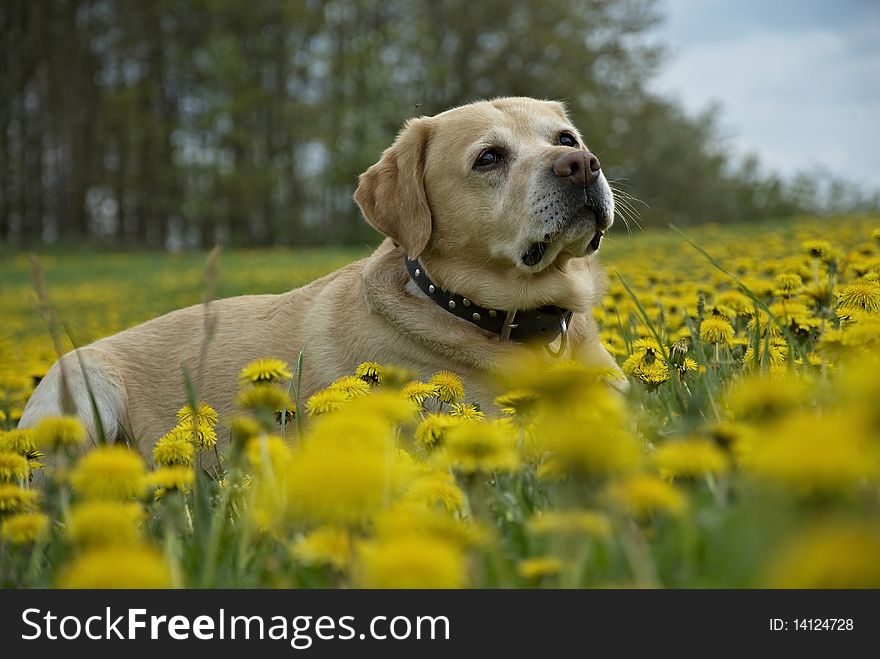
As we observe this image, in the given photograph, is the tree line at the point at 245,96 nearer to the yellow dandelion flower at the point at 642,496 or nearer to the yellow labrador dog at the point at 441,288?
the yellow labrador dog at the point at 441,288

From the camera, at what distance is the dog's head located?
131 inches

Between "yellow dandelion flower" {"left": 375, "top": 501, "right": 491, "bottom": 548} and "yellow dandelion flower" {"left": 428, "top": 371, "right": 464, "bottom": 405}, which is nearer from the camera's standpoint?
"yellow dandelion flower" {"left": 375, "top": 501, "right": 491, "bottom": 548}

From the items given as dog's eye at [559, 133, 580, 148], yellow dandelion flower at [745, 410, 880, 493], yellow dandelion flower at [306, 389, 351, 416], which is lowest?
yellow dandelion flower at [306, 389, 351, 416]

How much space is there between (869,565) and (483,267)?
2.89 meters

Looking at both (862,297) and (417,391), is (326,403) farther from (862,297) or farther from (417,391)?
(862,297)

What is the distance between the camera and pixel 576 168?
329 cm

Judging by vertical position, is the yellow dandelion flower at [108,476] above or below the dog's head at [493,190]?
below

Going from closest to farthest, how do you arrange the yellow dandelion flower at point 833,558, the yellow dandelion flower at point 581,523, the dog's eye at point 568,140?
1. the yellow dandelion flower at point 833,558
2. the yellow dandelion flower at point 581,523
3. the dog's eye at point 568,140

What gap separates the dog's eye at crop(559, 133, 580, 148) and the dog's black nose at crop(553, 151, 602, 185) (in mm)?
521

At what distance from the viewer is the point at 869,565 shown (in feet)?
2.23

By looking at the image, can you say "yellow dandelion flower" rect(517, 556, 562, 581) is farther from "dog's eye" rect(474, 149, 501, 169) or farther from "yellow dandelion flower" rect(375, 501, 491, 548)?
"dog's eye" rect(474, 149, 501, 169)

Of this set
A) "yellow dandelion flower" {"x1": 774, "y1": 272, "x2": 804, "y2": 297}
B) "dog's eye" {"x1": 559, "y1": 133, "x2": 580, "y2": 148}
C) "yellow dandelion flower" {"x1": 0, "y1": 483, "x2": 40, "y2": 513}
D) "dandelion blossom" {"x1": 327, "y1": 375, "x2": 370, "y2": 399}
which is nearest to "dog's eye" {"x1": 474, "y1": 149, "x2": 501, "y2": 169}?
"dog's eye" {"x1": 559, "y1": 133, "x2": 580, "y2": 148}

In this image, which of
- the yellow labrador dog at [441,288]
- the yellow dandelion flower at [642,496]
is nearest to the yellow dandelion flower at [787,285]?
the yellow labrador dog at [441,288]

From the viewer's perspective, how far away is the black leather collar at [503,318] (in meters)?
3.38
